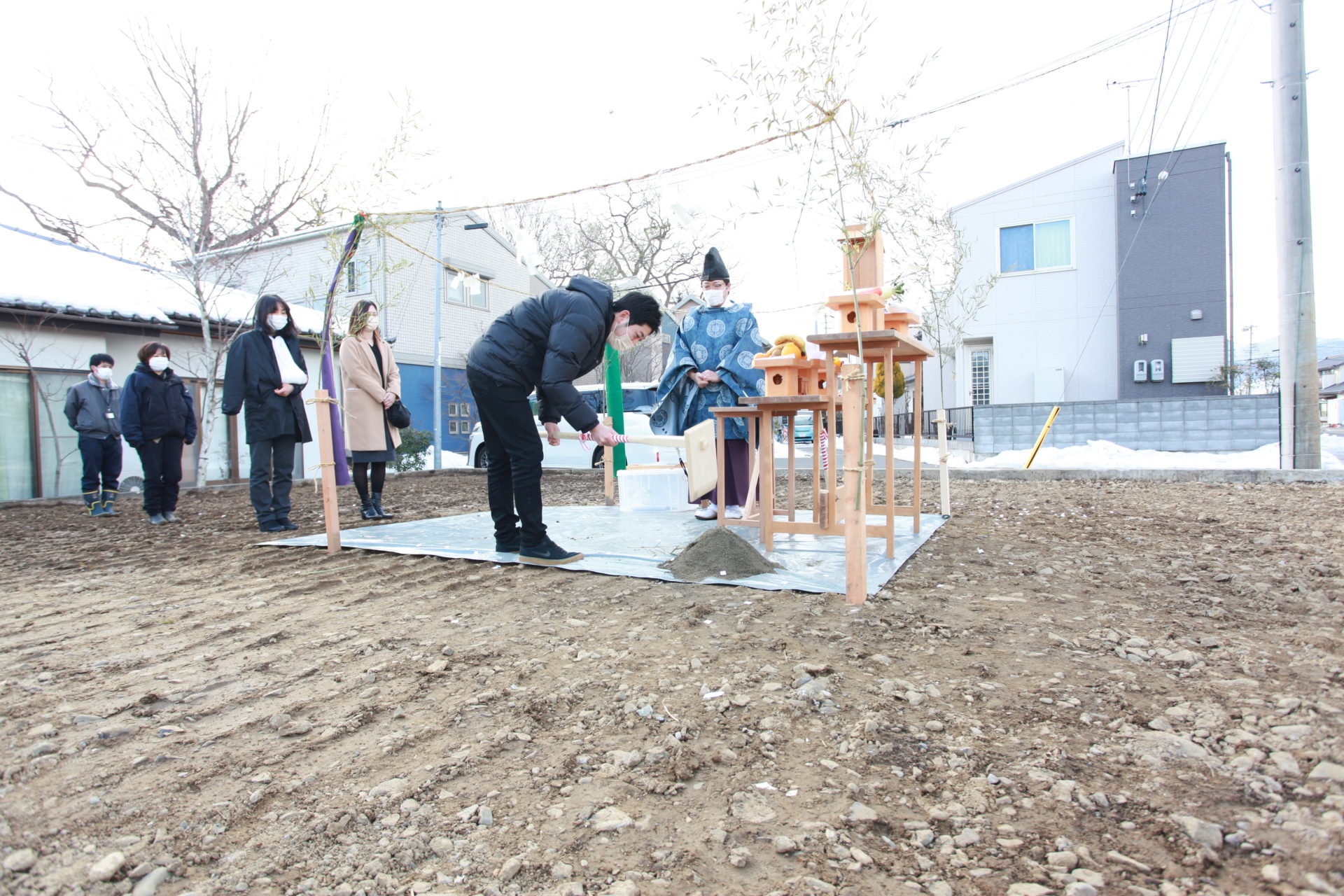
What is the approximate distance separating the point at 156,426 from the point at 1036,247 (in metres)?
14.5

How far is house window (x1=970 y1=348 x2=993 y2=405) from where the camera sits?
1506 cm

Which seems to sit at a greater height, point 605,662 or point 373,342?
point 373,342

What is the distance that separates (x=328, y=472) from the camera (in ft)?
12.6

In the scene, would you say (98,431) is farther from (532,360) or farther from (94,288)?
(532,360)

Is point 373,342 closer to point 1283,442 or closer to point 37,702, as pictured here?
point 37,702

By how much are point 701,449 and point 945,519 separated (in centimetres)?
178

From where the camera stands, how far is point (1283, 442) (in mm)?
7125

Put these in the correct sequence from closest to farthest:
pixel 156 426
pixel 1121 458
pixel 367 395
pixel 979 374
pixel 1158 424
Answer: pixel 367 395 < pixel 156 426 < pixel 1121 458 < pixel 1158 424 < pixel 979 374

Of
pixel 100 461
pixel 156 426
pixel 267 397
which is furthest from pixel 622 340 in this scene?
pixel 100 461

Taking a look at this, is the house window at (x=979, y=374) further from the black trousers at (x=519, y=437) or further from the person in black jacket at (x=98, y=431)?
the person in black jacket at (x=98, y=431)

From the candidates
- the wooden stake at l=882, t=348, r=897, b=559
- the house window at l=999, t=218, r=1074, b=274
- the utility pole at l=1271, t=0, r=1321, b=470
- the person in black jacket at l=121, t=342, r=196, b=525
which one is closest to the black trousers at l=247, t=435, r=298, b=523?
the person in black jacket at l=121, t=342, r=196, b=525

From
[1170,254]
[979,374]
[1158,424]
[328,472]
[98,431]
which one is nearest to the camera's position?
[328,472]

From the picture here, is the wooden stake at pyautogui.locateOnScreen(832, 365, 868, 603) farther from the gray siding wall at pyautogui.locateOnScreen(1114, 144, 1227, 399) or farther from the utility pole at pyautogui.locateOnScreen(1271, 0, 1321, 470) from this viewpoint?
the gray siding wall at pyautogui.locateOnScreen(1114, 144, 1227, 399)

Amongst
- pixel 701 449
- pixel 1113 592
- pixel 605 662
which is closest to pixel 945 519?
pixel 701 449
